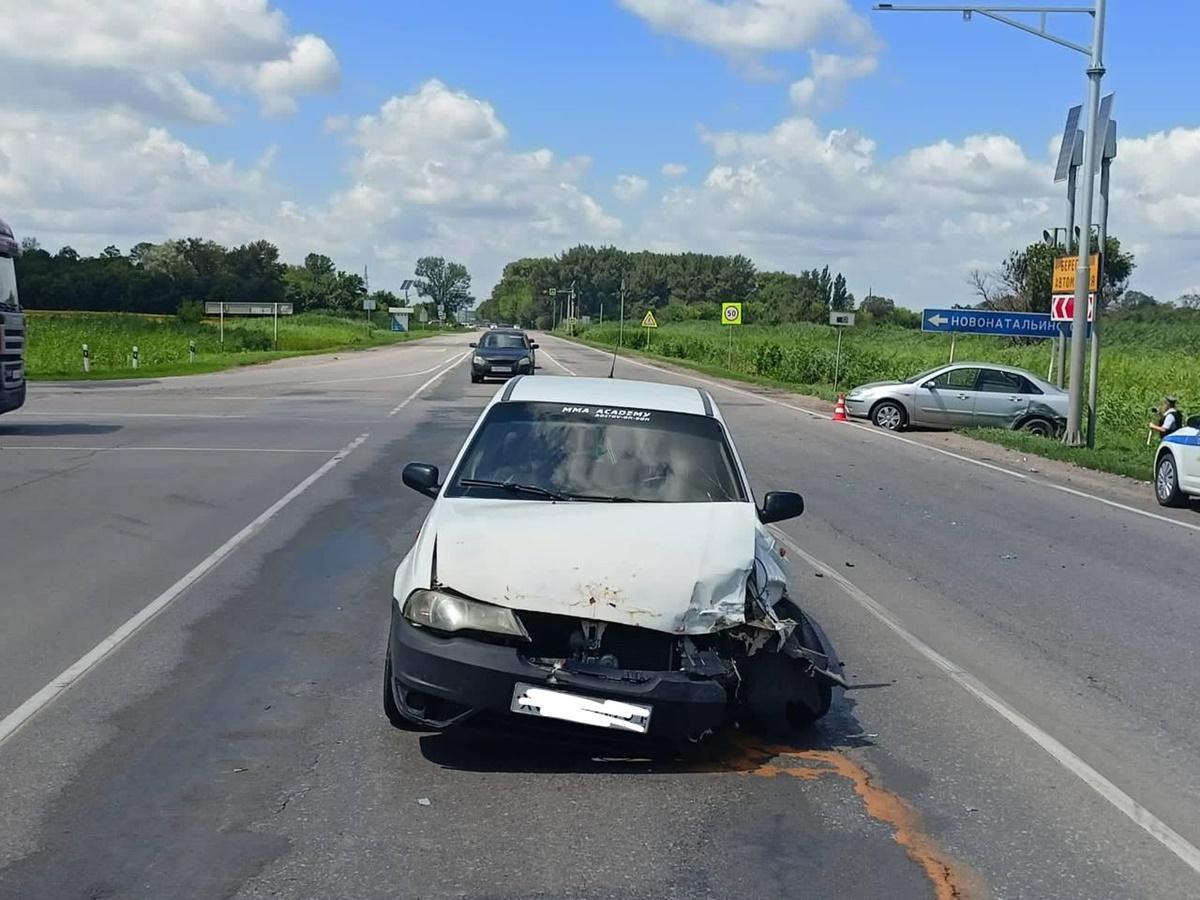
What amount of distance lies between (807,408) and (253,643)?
2740cm

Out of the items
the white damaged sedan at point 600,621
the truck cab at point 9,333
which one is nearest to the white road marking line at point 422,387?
the truck cab at point 9,333

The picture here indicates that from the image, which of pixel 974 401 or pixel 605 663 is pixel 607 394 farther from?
pixel 974 401

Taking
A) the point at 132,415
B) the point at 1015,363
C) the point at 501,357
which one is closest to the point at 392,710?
the point at 132,415

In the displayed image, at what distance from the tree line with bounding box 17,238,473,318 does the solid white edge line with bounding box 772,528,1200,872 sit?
79.5 m

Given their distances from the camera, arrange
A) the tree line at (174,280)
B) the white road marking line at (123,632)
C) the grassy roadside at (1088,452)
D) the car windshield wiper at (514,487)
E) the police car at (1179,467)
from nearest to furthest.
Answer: the white road marking line at (123,632)
the car windshield wiper at (514,487)
the police car at (1179,467)
the grassy roadside at (1088,452)
the tree line at (174,280)

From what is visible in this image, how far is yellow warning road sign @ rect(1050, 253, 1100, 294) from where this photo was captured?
24.2 metres

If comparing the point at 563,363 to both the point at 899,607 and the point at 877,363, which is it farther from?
the point at 899,607

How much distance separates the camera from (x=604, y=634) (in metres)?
5.68

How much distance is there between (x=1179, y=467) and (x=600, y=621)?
12.9 meters

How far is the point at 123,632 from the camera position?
26.8 ft

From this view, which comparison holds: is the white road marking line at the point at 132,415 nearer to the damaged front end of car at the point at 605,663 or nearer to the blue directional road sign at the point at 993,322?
the blue directional road sign at the point at 993,322

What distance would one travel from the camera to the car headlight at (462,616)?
562cm

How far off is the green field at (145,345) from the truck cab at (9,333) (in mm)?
17444

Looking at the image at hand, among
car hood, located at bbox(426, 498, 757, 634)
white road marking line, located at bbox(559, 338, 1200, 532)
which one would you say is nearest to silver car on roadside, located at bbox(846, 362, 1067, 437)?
white road marking line, located at bbox(559, 338, 1200, 532)
